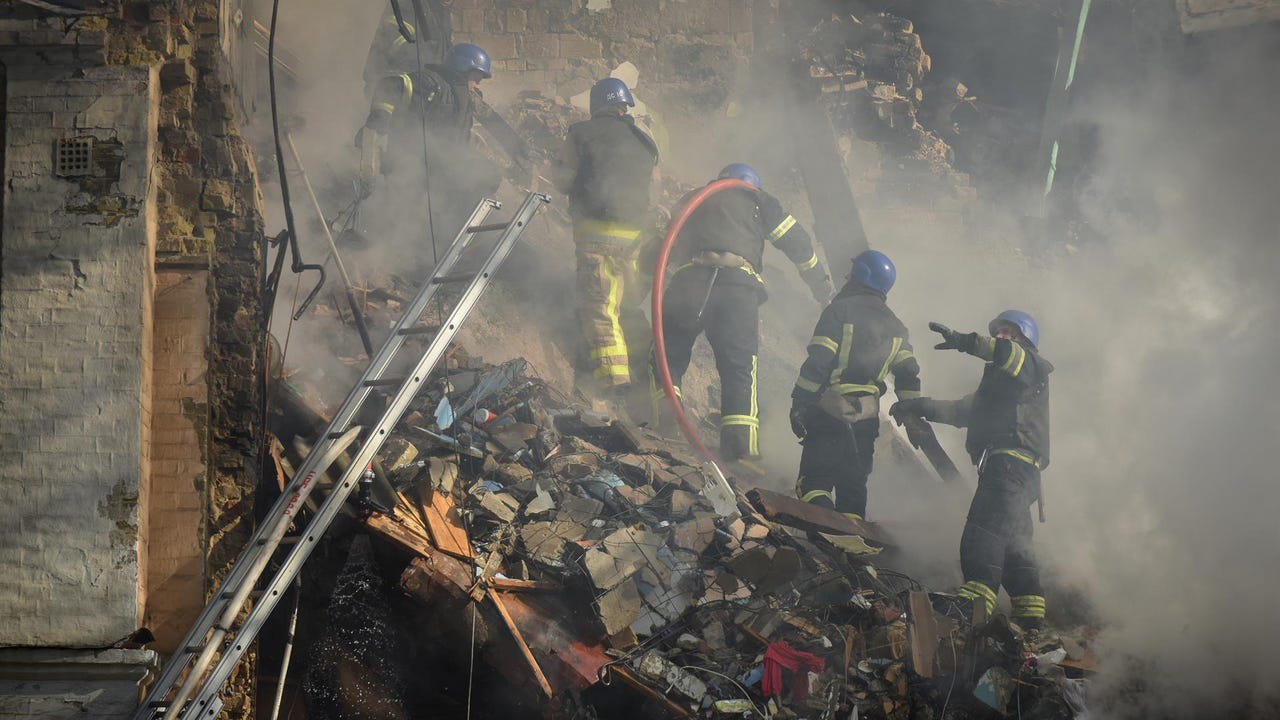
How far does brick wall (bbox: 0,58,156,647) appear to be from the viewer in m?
4.68

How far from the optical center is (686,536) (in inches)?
236

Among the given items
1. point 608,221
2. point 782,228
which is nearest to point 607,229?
point 608,221

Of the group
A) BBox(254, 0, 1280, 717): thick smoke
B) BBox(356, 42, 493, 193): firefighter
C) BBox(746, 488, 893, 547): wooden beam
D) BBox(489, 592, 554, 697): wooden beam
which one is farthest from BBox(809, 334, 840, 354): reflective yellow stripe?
BBox(356, 42, 493, 193): firefighter

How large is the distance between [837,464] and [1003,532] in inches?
51.9

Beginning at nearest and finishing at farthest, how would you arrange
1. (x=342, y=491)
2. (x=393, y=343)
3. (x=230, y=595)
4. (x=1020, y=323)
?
(x=230, y=595) < (x=342, y=491) < (x=393, y=343) < (x=1020, y=323)

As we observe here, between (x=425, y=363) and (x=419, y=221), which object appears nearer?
(x=425, y=363)

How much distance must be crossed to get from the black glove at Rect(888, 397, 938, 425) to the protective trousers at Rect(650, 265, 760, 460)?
112cm

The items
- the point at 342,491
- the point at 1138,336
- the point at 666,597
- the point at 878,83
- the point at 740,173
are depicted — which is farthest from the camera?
the point at 878,83

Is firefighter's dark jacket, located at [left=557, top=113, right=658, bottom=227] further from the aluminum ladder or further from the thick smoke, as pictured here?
the aluminum ladder

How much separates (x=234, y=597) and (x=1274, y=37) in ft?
40.7

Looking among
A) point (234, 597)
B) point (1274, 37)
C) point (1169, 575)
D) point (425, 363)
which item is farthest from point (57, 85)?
point (1274, 37)

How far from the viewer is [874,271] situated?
304 inches

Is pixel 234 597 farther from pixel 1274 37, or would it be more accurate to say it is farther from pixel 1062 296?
pixel 1274 37

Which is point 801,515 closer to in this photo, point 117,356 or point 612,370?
point 612,370
